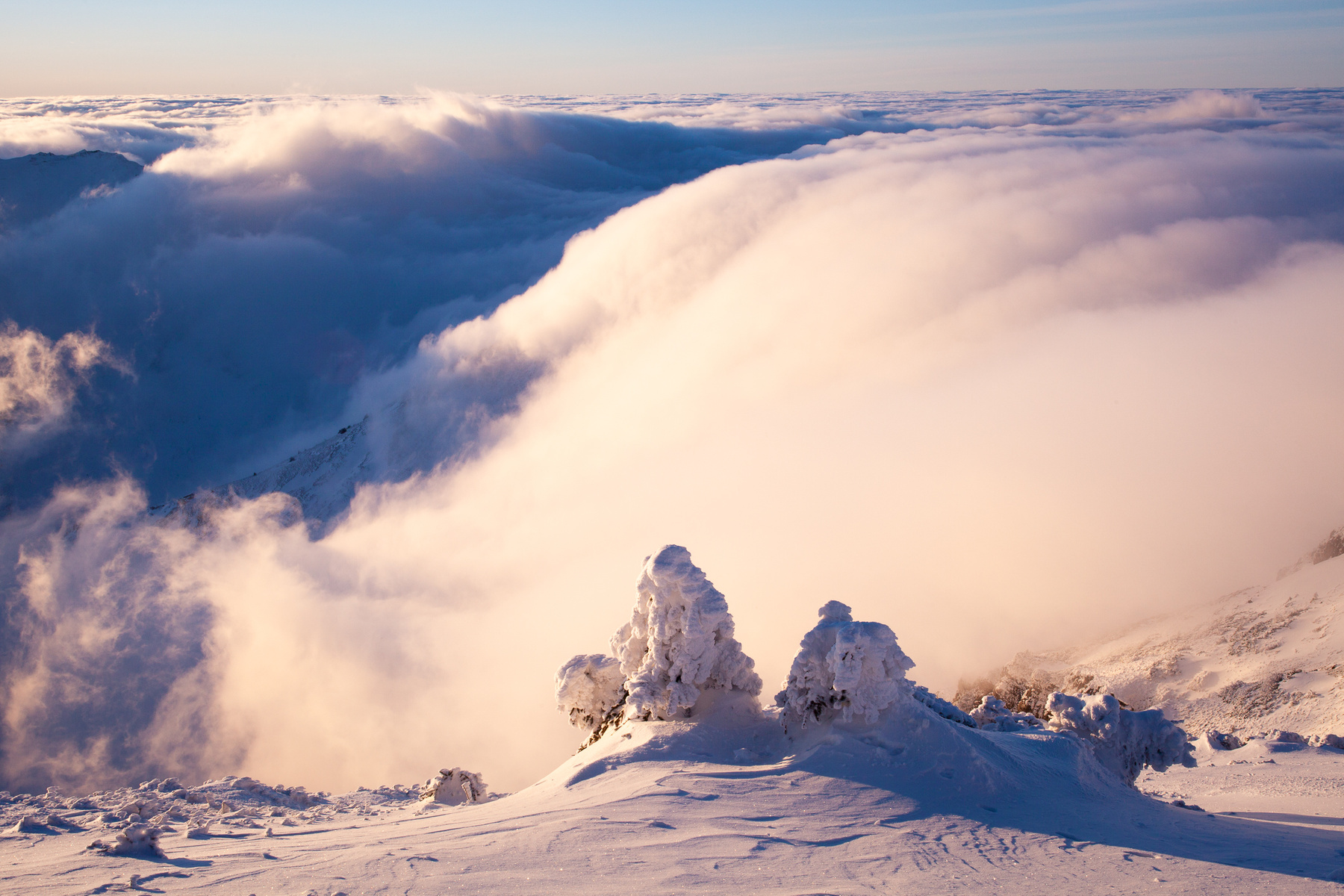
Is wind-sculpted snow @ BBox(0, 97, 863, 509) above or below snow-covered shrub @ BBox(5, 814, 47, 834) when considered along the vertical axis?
above

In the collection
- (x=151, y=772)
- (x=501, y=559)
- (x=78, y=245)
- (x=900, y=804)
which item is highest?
(x=78, y=245)

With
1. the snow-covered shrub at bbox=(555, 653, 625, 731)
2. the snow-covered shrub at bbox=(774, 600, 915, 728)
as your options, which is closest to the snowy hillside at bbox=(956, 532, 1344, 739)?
the snow-covered shrub at bbox=(774, 600, 915, 728)

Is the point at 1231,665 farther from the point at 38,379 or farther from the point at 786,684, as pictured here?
the point at 38,379

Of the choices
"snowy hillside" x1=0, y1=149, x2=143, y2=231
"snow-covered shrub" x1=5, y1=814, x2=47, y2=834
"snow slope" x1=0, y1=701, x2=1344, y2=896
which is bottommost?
"snow-covered shrub" x1=5, y1=814, x2=47, y2=834

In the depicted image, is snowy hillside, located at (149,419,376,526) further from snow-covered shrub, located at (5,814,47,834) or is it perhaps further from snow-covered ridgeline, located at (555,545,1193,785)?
snow-covered ridgeline, located at (555,545,1193,785)

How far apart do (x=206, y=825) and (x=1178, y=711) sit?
3096 centimetres

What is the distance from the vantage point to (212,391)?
144m

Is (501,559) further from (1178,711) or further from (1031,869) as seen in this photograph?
(1031,869)

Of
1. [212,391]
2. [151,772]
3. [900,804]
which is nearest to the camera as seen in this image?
[900,804]

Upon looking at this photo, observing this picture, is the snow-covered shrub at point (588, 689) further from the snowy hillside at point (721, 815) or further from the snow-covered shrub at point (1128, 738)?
the snow-covered shrub at point (1128, 738)

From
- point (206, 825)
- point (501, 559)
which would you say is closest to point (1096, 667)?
point (206, 825)

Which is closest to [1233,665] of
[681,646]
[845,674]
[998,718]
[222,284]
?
[998,718]

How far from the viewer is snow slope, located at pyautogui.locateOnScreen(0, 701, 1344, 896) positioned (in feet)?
33.4

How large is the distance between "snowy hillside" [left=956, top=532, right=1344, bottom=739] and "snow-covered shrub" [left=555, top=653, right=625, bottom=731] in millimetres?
19471
